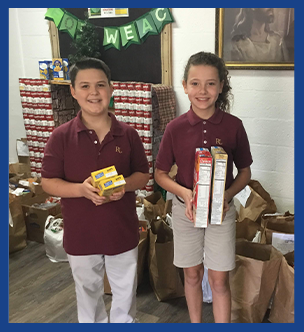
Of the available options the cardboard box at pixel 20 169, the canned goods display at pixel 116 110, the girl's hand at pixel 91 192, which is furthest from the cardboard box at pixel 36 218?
the girl's hand at pixel 91 192

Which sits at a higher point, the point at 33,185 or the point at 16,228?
the point at 33,185

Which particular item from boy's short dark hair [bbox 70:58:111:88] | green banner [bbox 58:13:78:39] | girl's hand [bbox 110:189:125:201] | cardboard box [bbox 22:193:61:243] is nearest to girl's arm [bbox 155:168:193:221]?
girl's hand [bbox 110:189:125:201]

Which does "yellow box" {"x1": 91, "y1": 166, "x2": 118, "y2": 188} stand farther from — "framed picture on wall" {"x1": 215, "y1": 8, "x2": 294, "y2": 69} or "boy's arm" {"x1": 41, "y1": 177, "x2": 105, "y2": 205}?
"framed picture on wall" {"x1": 215, "y1": 8, "x2": 294, "y2": 69}

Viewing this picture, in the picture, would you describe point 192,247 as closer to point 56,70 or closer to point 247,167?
point 247,167

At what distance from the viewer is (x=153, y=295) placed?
2195 mm

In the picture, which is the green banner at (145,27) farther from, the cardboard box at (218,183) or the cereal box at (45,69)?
the cardboard box at (218,183)

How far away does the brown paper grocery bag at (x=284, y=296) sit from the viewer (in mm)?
1730

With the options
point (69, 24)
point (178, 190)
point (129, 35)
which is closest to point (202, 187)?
point (178, 190)

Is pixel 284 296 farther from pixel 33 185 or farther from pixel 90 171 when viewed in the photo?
pixel 33 185

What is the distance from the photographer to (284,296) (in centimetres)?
178

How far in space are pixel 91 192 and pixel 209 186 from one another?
0.45 meters

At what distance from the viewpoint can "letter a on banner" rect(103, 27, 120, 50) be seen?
3055 mm

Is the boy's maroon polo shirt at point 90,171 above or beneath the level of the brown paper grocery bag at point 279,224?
above

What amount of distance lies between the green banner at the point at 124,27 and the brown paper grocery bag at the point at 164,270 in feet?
5.35
